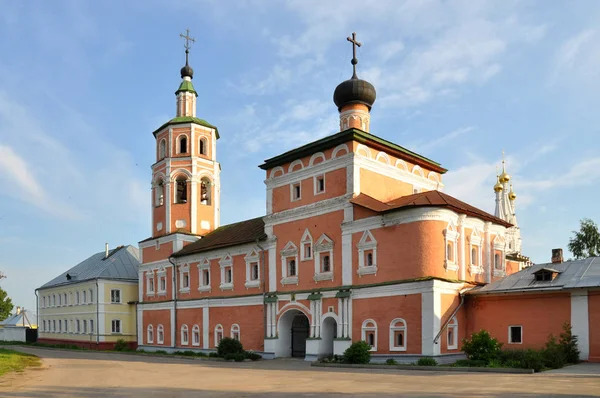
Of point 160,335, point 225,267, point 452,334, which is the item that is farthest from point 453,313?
point 160,335

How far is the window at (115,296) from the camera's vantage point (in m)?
39.6

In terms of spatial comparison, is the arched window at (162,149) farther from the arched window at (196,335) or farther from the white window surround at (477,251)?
the white window surround at (477,251)

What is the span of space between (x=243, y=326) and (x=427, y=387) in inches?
632

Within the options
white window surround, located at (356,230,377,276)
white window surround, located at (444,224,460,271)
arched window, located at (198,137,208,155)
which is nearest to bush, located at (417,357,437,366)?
white window surround, located at (444,224,460,271)

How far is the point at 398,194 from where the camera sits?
25.9 meters

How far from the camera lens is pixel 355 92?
89.0 ft

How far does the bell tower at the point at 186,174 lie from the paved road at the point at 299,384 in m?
15.9

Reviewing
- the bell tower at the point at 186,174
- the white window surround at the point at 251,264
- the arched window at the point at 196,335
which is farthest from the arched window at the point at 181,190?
the white window surround at the point at 251,264

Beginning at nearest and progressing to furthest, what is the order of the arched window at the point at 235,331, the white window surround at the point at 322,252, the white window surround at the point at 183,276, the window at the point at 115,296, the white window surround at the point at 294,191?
the white window surround at the point at 322,252 → the white window surround at the point at 294,191 → the arched window at the point at 235,331 → the white window surround at the point at 183,276 → the window at the point at 115,296

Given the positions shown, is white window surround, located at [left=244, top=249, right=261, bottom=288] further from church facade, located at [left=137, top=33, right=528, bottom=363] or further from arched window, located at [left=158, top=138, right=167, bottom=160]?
arched window, located at [left=158, top=138, right=167, bottom=160]

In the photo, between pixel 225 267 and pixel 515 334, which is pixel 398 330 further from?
pixel 225 267

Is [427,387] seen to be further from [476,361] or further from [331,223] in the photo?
[331,223]

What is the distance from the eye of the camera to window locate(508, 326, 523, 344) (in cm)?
2105

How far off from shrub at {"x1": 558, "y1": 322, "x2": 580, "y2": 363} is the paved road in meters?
0.72
